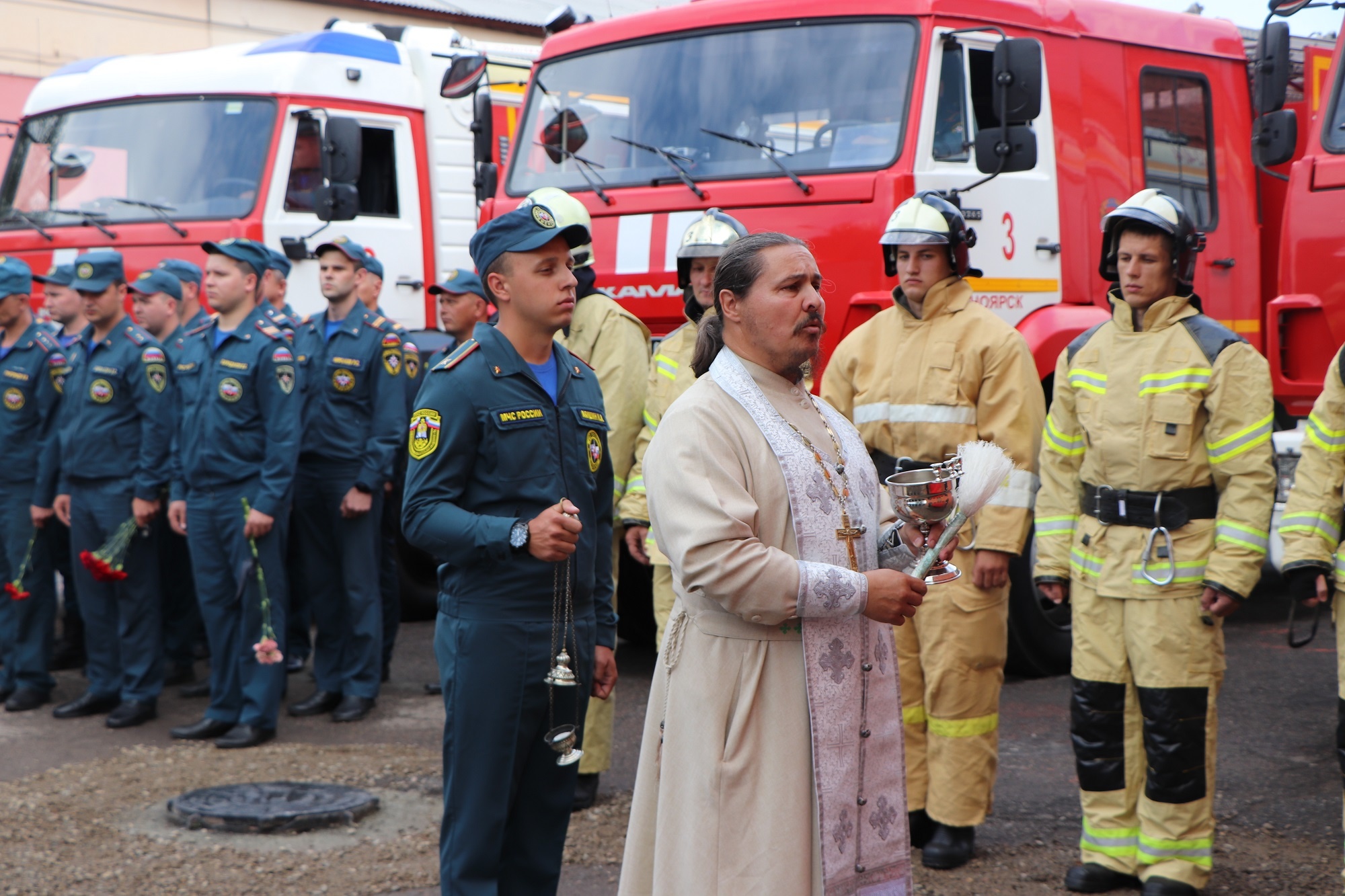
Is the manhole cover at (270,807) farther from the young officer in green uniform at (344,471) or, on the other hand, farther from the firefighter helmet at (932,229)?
the firefighter helmet at (932,229)

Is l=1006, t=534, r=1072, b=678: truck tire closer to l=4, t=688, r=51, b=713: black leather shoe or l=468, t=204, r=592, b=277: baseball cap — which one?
l=468, t=204, r=592, b=277: baseball cap

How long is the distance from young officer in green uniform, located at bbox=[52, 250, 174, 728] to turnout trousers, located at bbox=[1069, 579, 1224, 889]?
4431mm

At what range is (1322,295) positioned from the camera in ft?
20.0

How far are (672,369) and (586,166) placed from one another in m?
A: 2.31

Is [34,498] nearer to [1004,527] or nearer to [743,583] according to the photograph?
[1004,527]

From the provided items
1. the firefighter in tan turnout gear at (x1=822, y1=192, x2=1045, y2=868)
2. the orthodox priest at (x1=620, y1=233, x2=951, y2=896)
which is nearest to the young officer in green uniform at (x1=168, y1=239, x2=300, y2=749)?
the firefighter in tan turnout gear at (x1=822, y1=192, x2=1045, y2=868)

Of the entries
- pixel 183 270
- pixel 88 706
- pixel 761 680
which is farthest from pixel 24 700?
pixel 761 680

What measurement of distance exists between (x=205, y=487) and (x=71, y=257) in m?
3.13

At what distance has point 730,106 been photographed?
6.79 m

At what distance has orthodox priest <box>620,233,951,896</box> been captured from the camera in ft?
9.17

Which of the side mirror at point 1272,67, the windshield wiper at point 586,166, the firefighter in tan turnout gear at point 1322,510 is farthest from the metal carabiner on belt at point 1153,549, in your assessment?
the windshield wiper at point 586,166

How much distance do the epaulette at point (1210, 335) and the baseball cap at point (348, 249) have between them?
14.0 ft

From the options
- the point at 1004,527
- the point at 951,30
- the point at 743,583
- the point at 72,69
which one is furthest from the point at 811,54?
the point at 72,69

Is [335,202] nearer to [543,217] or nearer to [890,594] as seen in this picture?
[543,217]
